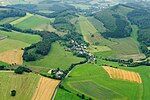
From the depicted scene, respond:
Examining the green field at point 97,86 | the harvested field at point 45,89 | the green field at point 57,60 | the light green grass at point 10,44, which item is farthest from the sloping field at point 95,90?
the light green grass at point 10,44

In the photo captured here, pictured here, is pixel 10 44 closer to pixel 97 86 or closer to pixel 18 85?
pixel 18 85

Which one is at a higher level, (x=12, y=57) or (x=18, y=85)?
(x=18, y=85)

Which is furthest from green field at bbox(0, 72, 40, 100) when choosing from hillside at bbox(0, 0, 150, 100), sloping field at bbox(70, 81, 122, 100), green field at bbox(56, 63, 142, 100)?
sloping field at bbox(70, 81, 122, 100)

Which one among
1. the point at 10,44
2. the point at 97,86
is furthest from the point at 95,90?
the point at 10,44

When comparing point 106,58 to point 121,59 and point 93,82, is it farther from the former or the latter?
point 93,82

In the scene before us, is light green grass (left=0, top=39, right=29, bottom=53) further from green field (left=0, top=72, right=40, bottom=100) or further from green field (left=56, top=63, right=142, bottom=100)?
green field (left=56, top=63, right=142, bottom=100)

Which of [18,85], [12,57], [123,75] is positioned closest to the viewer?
[18,85]

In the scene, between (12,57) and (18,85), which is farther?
(12,57)
